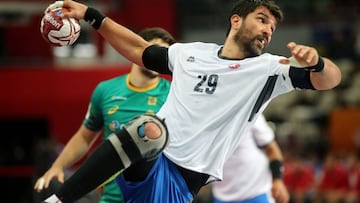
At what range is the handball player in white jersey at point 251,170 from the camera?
700cm

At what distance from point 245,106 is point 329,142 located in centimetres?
1400

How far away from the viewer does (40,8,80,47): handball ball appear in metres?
4.81

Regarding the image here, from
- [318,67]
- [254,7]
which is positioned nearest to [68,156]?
[254,7]

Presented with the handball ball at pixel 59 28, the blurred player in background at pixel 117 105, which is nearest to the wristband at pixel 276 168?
the blurred player in background at pixel 117 105

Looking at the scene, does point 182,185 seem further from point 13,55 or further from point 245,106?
point 13,55

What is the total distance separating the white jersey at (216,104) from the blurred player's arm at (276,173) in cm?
177

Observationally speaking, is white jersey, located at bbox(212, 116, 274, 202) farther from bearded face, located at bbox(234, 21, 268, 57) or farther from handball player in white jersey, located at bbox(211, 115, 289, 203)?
bearded face, located at bbox(234, 21, 268, 57)

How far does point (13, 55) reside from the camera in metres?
17.7

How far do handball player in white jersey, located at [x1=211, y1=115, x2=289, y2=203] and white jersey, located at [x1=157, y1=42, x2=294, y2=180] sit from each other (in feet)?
6.77

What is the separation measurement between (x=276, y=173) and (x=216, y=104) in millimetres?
2177

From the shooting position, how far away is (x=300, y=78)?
466cm

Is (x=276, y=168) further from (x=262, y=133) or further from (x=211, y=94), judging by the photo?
(x=211, y=94)

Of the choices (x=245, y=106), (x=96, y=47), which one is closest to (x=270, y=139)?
(x=245, y=106)

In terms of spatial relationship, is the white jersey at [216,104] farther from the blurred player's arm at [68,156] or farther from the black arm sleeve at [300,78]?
the blurred player's arm at [68,156]
